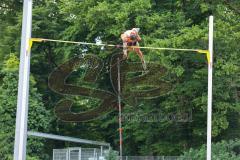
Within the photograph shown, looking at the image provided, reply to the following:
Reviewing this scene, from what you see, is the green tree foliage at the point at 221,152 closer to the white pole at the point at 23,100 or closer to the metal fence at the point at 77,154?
the metal fence at the point at 77,154

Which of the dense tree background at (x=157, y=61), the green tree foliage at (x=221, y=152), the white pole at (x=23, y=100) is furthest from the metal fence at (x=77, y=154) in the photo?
the white pole at (x=23, y=100)

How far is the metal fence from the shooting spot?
15.1 m

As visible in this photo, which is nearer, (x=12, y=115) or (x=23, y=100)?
(x=23, y=100)

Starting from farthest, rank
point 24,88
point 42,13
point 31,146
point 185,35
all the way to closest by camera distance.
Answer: point 42,13 < point 31,146 < point 185,35 < point 24,88

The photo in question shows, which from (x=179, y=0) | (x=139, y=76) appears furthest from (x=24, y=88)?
(x=179, y=0)

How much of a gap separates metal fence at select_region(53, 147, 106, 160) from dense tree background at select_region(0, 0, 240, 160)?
0.98 m

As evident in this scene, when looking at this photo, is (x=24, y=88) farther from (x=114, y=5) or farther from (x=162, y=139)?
(x=162, y=139)

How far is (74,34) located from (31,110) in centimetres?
330

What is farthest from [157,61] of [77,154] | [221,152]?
[77,154]

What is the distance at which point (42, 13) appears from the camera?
2005 cm

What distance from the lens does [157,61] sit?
15.3 metres

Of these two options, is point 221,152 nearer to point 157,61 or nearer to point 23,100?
point 157,61

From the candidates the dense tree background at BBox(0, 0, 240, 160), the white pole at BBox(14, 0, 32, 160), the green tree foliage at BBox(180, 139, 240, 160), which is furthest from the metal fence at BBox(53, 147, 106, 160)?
the white pole at BBox(14, 0, 32, 160)

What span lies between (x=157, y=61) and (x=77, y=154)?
325 cm
